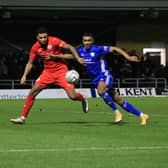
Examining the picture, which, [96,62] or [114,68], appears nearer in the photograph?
[96,62]

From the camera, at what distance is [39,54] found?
46.9ft

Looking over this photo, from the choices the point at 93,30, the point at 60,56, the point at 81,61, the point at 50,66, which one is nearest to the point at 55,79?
the point at 50,66

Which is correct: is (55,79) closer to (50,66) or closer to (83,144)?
(50,66)

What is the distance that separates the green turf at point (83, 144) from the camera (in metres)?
8.69

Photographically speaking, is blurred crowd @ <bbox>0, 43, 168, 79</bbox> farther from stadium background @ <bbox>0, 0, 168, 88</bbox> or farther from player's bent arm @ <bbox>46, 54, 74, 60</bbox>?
player's bent arm @ <bbox>46, 54, 74, 60</bbox>

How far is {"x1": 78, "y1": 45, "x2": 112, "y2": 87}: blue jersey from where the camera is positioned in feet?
46.8

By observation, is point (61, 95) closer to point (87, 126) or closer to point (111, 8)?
point (111, 8)

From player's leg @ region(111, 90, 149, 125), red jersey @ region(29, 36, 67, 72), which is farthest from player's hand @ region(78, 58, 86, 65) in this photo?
Result: player's leg @ region(111, 90, 149, 125)

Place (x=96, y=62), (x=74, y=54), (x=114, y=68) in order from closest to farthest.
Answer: (x=74, y=54)
(x=96, y=62)
(x=114, y=68)

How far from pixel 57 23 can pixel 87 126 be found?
89.2ft

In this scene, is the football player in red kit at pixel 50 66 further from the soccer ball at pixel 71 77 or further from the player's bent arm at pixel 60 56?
the soccer ball at pixel 71 77

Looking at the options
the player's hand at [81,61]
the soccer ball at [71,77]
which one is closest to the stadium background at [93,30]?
the soccer ball at [71,77]

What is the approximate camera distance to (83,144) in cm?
1062

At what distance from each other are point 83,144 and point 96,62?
4.01m
